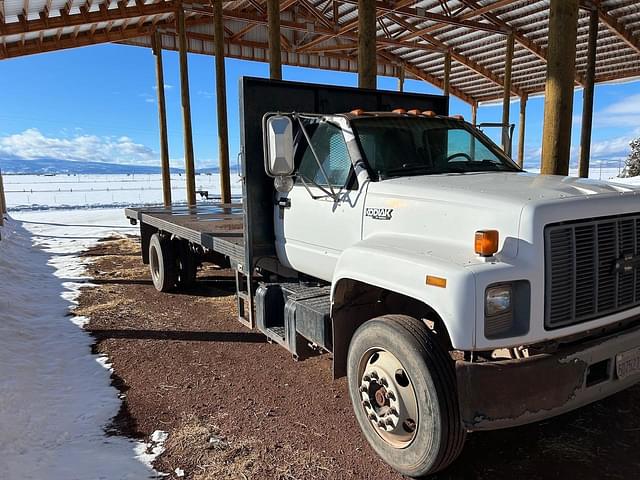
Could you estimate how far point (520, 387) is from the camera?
2600 mm

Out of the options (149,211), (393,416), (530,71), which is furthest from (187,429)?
(530,71)

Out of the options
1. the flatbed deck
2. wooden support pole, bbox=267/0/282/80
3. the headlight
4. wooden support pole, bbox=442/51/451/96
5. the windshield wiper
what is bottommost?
the flatbed deck

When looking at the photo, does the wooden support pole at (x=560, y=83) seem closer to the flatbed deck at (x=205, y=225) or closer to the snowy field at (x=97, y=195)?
the flatbed deck at (x=205, y=225)

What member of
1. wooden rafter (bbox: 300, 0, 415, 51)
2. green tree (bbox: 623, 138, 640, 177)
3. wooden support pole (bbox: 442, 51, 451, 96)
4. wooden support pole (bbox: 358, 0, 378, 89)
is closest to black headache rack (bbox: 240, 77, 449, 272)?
wooden support pole (bbox: 358, 0, 378, 89)

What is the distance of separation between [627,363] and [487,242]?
1.21 m

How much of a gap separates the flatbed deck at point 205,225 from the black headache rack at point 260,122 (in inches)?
10.6

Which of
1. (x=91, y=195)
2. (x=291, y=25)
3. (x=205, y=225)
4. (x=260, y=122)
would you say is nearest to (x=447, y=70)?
(x=291, y=25)

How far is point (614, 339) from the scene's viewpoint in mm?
2865

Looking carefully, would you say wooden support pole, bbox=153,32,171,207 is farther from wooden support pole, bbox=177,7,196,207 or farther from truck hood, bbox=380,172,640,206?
truck hood, bbox=380,172,640,206

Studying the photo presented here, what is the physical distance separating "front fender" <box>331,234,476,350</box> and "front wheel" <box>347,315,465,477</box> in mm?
213

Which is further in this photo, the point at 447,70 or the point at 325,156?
the point at 447,70

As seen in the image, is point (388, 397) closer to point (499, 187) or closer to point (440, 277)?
point (440, 277)

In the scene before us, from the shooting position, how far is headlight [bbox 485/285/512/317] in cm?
255

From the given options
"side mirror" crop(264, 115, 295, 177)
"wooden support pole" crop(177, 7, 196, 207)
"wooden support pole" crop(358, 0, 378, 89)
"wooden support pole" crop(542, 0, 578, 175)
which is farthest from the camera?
"wooden support pole" crop(177, 7, 196, 207)
